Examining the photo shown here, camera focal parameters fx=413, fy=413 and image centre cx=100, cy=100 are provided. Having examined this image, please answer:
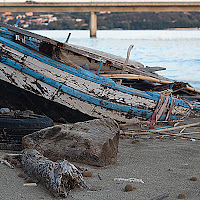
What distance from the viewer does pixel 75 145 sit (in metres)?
4.70

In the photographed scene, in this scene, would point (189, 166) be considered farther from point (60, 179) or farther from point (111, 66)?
point (111, 66)

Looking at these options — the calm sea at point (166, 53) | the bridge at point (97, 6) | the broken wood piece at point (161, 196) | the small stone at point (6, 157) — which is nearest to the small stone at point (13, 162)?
the small stone at point (6, 157)

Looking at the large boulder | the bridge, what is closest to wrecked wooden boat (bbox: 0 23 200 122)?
the large boulder

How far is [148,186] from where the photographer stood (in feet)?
13.3

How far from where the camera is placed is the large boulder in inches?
183

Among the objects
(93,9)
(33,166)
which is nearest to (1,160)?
(33,166)

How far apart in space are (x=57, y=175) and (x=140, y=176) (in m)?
1.10

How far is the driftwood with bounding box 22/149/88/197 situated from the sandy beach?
0.21ft

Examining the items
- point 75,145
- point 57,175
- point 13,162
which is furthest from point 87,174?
point 13,162

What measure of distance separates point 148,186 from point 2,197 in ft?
4.57

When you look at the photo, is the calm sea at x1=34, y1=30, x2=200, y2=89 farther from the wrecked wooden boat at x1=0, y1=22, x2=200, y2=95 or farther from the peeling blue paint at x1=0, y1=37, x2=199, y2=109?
the peeling blue paint at x1=0, y1=37, x2=199, y2=109

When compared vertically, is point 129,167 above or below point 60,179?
below

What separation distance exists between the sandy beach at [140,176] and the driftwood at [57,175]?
0.06 m

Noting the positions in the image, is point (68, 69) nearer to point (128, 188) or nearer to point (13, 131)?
point (13, 131)
